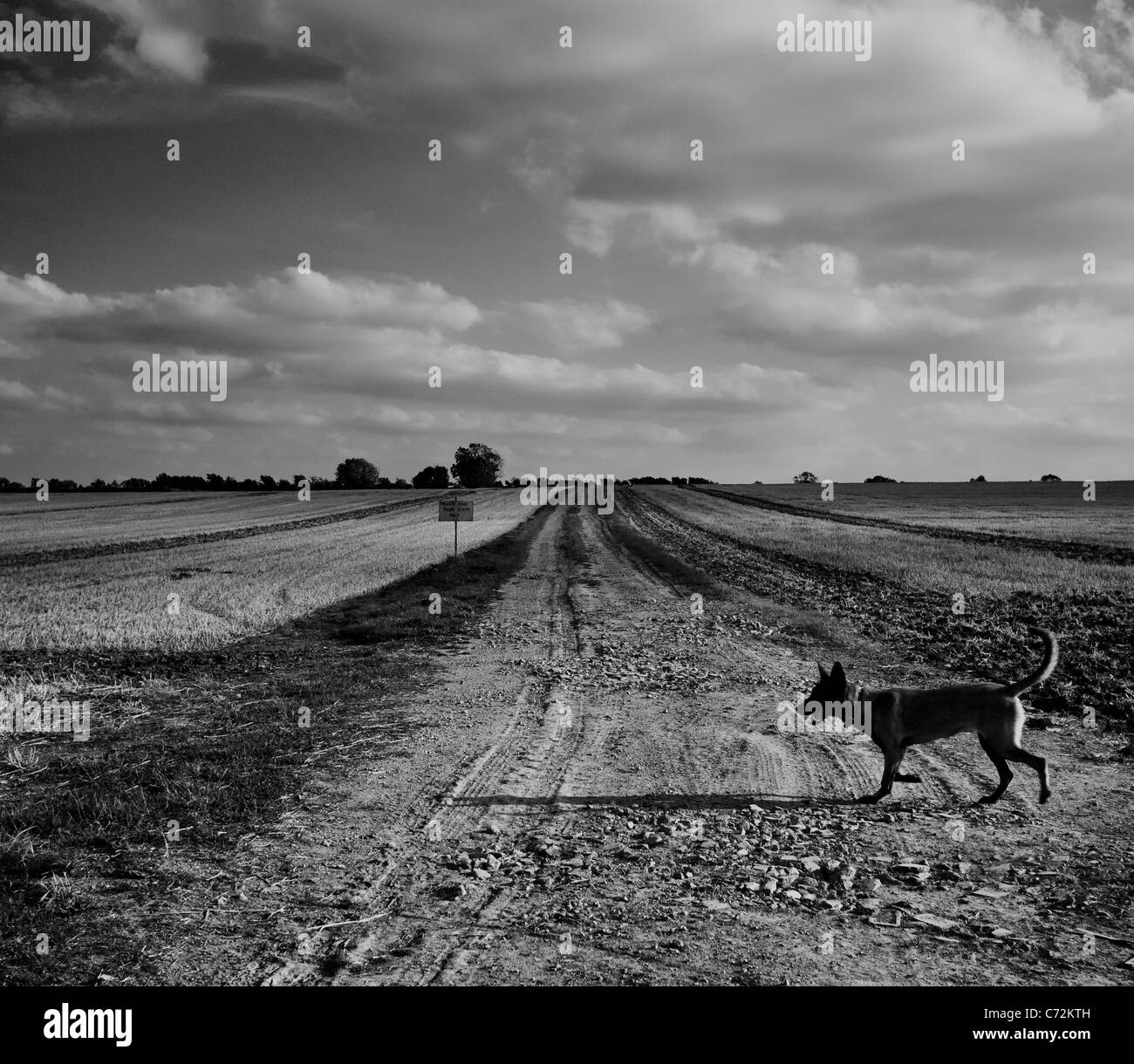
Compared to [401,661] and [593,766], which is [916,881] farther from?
[401,661]

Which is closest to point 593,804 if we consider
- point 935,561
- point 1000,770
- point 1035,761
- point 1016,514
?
point 1000,770

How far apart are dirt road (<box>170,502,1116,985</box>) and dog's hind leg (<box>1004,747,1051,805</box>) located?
0.21m

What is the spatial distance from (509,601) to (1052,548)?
98.5 feet

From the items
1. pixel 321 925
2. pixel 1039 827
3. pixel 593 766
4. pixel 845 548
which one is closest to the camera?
pixel 321 925

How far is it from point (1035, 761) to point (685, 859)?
3.81m

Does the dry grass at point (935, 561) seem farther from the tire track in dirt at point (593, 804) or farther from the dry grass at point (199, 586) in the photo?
the dry grass at point (199, 586)

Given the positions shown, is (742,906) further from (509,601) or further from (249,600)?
(249,600)

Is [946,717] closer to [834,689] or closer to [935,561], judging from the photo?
[834,689]

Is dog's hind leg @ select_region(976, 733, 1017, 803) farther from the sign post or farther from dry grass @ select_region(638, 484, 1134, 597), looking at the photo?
the sign post

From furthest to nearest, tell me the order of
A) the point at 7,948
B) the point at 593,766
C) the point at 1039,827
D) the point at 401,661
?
1. the point at 401,661
2. the point at 593,766
3. the point at 1039,827
4. the point at 7,948

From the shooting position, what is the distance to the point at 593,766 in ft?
30.8

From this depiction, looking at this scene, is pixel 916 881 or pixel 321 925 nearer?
pixel 321 925

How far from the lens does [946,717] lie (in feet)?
26.0
